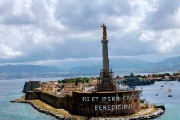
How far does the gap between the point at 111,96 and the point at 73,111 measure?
401 inches

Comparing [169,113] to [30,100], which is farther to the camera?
[30,100]

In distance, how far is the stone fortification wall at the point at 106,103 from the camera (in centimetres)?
7650

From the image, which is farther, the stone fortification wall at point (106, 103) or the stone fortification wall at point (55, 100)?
the stone fortification wall at point (55, 100)

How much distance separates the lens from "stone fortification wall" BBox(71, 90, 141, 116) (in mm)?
76500

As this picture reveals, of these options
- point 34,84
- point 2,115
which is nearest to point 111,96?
point 2,115

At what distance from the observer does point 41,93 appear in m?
133

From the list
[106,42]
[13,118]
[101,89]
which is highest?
[106,42]

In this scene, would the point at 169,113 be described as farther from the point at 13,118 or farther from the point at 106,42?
the point at 13,118

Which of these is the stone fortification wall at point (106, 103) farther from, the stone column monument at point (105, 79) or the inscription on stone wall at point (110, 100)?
the stone column monument at point (105, 79)

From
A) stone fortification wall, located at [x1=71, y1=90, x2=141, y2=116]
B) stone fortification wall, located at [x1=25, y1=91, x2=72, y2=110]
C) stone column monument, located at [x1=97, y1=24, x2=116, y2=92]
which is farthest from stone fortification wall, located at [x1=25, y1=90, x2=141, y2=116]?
stone fortification wall, located at [x1=25, y1=91, x2=72, y2=110]

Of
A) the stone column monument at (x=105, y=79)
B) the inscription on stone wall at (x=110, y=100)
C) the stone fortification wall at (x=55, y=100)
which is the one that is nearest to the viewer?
the inscription on stone wall at (x=110, y=100)

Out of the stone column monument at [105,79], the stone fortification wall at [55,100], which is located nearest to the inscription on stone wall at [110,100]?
the stone column monument at [105,79]

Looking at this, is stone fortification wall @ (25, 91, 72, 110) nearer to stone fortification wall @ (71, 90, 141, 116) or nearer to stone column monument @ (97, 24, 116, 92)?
stone column monument @ (97, 24, 116, 92)

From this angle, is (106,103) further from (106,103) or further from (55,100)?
(55,100)
